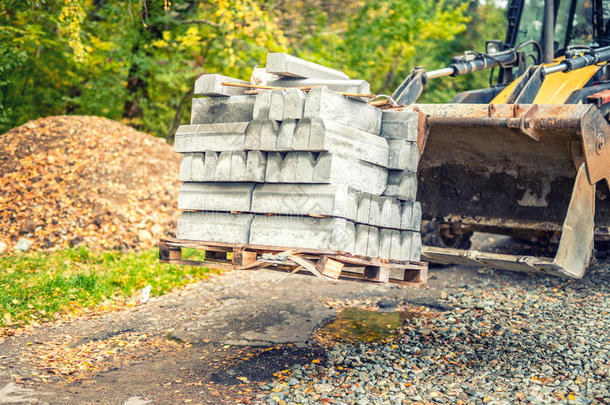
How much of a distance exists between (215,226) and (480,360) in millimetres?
2264

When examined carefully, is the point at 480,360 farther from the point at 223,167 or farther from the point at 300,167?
the point at 223,167

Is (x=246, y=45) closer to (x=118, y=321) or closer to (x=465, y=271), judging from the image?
(x=465, y=271)

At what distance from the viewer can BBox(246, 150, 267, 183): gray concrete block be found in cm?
431

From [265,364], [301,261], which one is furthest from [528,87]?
[265,364]

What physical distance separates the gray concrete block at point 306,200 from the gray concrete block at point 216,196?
0.27 feet

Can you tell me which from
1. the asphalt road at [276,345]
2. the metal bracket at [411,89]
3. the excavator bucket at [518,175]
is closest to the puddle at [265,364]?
the asphalt road at [276,345]

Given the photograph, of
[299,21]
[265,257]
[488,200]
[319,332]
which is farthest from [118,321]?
[299,21]

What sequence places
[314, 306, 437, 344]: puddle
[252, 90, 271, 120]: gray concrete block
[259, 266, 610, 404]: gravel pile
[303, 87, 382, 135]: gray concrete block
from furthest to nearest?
[314, 306, 437, 344]: puddle < [252, 90, 271, 120]: gray concrete block < [303, 87, 382, 135]: gray concrete block < [259, 266, 610, 404]: gravel pile

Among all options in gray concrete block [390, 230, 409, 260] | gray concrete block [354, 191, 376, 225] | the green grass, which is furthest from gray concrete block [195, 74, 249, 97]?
the green grass

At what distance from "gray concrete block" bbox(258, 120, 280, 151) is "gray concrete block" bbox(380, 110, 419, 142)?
2.87 feet

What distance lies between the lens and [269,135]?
4246 millimetres

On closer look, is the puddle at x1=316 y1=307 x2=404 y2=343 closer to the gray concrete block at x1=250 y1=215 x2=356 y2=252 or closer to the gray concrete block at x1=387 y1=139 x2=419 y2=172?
the gray concrete block at x1=250 y1=215 x2=356 y2=252

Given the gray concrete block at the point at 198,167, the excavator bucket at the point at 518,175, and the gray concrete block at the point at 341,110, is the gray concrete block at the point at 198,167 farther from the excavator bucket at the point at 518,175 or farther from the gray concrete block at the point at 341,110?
the excavator bucket at the point at 518,175

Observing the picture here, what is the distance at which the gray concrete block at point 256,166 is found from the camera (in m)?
4.31
